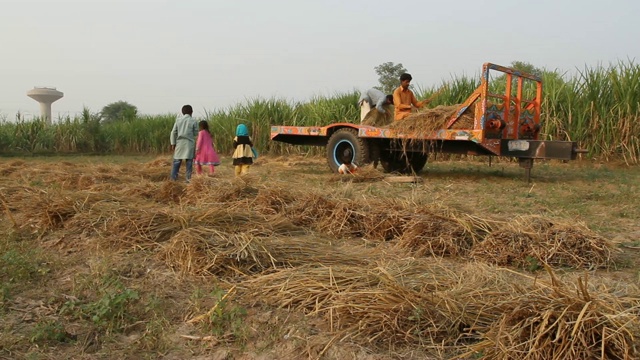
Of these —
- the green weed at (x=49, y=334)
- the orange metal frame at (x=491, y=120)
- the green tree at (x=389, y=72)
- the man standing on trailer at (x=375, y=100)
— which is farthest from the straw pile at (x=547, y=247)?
the green tree at (x=389, y=72)

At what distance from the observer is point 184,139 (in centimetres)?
845

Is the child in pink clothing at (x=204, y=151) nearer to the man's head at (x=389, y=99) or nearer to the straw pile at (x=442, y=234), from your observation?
the man's head at (x=389, y=99)

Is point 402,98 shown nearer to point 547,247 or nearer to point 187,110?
point 187,110

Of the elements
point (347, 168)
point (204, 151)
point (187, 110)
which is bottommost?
point (347, 168)

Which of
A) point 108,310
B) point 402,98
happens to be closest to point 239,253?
point 108,310

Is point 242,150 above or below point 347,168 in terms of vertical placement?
above

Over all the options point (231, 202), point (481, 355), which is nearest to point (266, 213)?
point (231, 202)

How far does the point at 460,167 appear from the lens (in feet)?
37.3

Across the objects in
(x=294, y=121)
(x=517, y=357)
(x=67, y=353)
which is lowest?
(x=67, y=353)

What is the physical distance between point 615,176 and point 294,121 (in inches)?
380

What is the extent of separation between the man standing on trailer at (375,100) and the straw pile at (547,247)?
5.89 metres

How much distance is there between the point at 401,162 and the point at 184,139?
3.93 meters

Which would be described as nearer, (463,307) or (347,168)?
(463,307)

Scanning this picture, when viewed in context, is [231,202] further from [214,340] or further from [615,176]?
[615,176]
